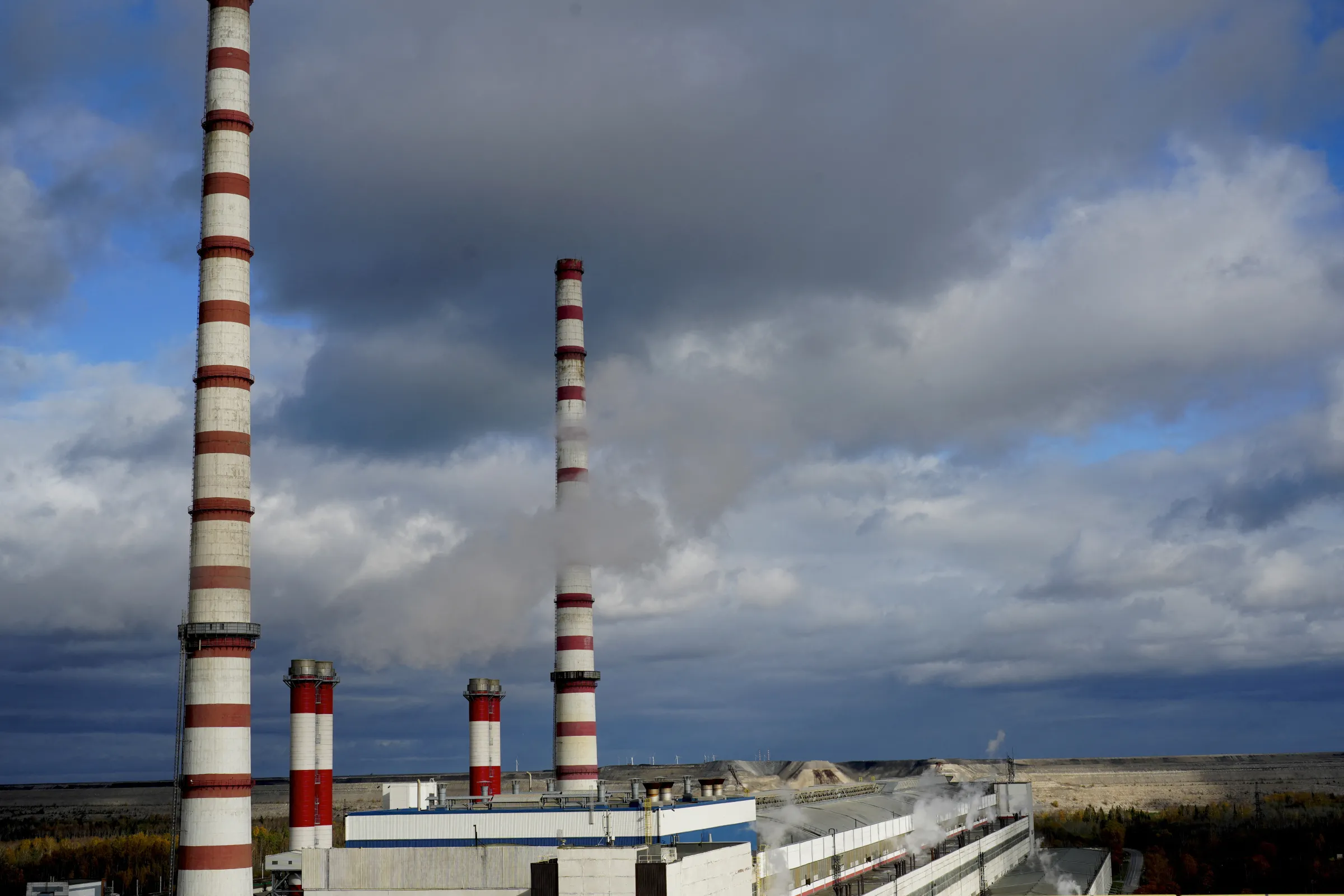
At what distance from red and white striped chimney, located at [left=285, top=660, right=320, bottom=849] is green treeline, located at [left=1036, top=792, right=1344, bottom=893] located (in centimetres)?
4548

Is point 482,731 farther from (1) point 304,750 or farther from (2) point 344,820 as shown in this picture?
(2) point 344,820

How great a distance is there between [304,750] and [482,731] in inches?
405

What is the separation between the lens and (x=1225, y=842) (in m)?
90.5

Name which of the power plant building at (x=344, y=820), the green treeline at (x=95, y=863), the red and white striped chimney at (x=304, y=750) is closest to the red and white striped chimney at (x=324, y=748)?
the red and white striped chimney at (x=304, y=750)

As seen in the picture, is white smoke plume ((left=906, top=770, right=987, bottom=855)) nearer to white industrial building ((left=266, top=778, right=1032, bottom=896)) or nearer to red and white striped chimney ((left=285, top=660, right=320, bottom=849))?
white industrial building ((left=266, top=778, right=1032, bottom=896))

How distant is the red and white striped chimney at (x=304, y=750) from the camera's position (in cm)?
5697

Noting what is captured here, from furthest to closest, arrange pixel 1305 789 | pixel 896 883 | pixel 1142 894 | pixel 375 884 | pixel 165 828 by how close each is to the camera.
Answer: pixel 1305 789, pixel 165 828, pixel 1142 894, pixel 896 883, pixel 375 884

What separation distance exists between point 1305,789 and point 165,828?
142 m

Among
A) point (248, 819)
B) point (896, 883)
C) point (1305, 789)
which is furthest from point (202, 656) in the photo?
point (1305, 789)

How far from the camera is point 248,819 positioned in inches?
1668

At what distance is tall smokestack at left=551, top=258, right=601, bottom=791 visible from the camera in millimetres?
60125

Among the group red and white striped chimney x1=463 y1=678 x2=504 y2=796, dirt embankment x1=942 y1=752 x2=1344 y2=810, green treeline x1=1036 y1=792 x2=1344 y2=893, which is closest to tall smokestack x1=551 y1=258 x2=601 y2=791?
red and white striped chimney x1=463 y1=678 x2=504 y2=796

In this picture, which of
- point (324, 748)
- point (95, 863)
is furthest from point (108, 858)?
point (324, 748)

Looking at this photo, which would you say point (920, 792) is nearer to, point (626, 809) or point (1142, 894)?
point (1142, 894)
